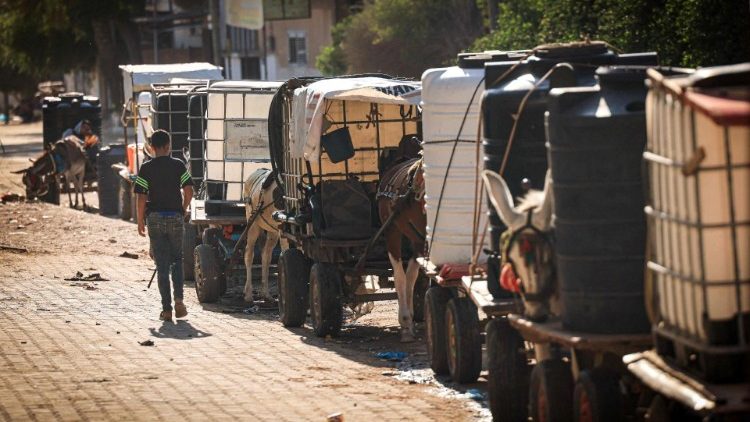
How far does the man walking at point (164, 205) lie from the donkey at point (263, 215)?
2195 millimetres

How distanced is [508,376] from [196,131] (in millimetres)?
13441

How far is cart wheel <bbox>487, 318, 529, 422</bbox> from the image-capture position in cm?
1026

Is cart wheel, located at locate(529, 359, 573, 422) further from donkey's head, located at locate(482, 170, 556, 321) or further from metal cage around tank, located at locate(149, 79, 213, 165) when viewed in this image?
metal cage around tank, located at locate(149, 79, 213, 165)

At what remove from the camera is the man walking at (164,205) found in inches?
643

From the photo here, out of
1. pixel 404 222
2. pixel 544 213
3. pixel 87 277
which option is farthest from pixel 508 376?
pixel 87 277

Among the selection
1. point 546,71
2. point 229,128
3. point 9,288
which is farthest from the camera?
point 229,128

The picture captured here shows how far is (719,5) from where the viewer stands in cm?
2381

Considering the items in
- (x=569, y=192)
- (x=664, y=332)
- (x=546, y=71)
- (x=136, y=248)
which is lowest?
(x=136, y=248)

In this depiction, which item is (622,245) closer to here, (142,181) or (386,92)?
(386,92)

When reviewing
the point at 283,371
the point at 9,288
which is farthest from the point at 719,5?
the point at 283,371

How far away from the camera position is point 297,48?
74.7 m

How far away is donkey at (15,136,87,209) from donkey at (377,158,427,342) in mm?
22110

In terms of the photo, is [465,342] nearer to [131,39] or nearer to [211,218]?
[211,218]

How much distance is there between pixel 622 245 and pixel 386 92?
24.2ft
